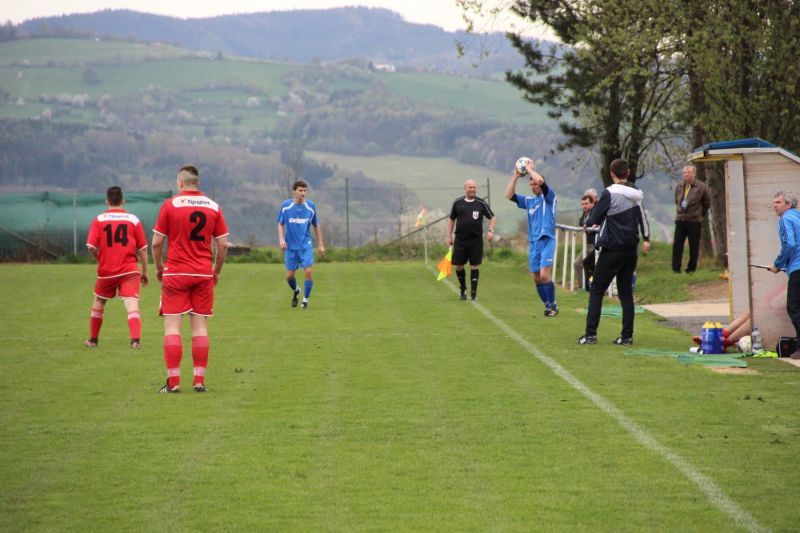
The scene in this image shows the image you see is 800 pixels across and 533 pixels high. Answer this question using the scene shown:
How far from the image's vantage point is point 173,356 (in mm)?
11125

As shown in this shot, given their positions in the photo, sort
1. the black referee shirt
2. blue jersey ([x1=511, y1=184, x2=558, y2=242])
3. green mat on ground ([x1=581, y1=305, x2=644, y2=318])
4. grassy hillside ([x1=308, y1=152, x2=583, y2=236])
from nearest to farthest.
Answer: blue jersey ([x1=511, y1=184, x2=558, y2=242])
green mat on ground ([x1=581, y1=305, x2=644, y2=318])
the black referee shirt
grassy hillside ([x1=308, y1=152, x2=583, y2=236])

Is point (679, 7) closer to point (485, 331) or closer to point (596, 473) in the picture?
point (485, 331)

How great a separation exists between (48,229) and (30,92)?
342ft

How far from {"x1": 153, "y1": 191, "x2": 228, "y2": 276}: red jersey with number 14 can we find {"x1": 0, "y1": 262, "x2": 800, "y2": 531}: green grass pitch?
1.17 meters

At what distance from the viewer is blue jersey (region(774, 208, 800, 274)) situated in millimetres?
13039

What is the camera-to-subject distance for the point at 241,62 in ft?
589

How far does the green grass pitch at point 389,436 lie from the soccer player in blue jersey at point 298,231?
440 cm

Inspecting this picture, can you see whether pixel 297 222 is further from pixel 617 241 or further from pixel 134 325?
pixel 617 241

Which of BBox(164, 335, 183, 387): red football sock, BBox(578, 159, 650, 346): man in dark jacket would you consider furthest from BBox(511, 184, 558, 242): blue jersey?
BBox(164, 335, 183, 387): red football sock

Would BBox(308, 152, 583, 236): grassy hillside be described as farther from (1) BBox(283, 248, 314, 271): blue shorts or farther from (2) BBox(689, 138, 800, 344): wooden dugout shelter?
(2) BBox(689, 138, 800, 344): wooden dugout shelter

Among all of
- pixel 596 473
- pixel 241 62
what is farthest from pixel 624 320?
pixel 241 62

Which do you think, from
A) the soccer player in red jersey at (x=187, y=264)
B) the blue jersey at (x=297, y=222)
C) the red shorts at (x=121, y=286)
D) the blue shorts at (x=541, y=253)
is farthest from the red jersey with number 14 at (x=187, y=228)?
the blue jersey at (x=297, y=222)

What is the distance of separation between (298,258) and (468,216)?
297 cm

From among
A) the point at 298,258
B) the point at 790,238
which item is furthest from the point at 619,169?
the point at 298,258
